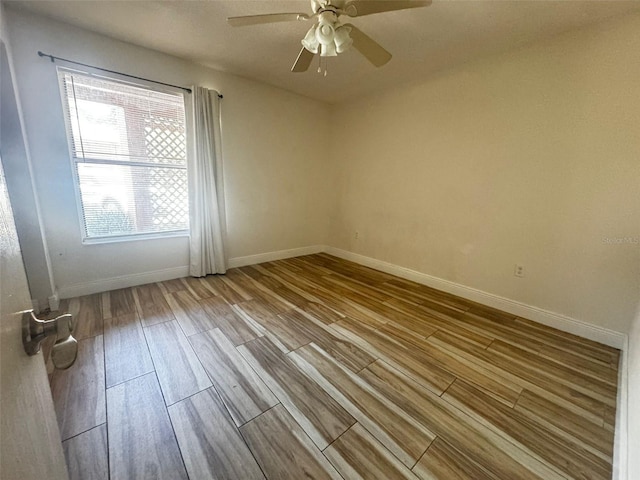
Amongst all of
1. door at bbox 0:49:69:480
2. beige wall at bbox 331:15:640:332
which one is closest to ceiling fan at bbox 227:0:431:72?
beige wall at bbox 331:15:640:332

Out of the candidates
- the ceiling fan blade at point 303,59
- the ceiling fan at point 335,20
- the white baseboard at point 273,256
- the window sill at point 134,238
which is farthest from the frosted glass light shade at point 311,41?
the white baseboard at point 273,256

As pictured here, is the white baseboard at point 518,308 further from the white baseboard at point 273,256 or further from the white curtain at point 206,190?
the white curtain at point 206,190

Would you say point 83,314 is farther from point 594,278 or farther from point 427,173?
point 594,278

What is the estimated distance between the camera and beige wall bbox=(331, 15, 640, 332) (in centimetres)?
175

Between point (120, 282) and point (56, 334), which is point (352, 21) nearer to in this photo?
point (56, 334)

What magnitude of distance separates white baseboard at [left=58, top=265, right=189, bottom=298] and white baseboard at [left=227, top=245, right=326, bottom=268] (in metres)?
0.61

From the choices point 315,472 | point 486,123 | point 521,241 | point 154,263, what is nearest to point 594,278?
point 521,241

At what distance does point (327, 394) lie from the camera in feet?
4.34

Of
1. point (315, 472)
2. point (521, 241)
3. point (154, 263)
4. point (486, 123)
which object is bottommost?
point (315, 472)

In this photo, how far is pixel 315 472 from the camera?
3.17 feet

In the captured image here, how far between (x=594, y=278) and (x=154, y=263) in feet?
13.1

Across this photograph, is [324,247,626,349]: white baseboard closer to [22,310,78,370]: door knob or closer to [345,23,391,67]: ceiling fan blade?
[345,23,391,67]: ceiling fan blade

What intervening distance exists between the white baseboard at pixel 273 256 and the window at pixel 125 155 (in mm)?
814

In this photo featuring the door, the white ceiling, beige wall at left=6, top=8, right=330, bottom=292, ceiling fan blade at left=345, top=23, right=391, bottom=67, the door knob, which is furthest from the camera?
beige wall at left=6, top=8, right=330, bottom=292
